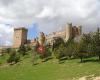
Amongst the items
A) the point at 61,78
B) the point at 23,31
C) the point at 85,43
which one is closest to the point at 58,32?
the point at 23,31

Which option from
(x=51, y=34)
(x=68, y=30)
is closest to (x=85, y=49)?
(x=68, y=30)

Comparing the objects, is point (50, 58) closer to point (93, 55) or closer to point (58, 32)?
point (93, 55)

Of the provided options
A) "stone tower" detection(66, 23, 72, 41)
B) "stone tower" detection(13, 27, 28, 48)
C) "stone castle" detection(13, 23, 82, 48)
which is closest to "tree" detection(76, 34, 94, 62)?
"stone castle" detection(13, 23, 82, 48)

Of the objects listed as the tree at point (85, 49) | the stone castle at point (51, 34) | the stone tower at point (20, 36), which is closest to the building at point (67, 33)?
the stone castle at point (51, 34)

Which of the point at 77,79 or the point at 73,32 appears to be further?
the point at 73,32

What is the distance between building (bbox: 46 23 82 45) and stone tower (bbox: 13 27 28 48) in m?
15.1

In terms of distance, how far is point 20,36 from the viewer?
159250mm

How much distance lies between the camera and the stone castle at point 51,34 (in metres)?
137

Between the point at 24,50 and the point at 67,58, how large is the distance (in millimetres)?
41643

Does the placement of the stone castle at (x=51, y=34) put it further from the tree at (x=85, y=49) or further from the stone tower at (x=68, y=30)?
the tree at (x=85, y=49)

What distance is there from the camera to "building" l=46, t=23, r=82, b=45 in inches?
5379

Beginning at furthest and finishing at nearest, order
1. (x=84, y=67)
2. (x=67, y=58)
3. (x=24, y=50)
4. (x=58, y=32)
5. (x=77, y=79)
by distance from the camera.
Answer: (x=58, y=32), (x=24, y=50), (x=67, y=58), (x=84, y=67), (x=77, y=79)

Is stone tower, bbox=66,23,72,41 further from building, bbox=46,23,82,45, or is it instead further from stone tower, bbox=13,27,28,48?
stone tower, bbox=13,27,28,48

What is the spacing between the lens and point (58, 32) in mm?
149250
